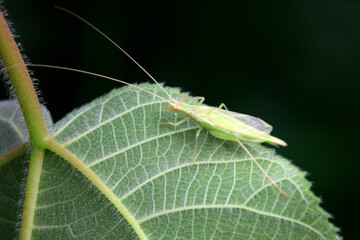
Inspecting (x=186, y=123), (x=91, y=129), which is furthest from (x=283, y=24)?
(x=91, y=129)

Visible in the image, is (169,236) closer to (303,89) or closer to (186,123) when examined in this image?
(186,123)

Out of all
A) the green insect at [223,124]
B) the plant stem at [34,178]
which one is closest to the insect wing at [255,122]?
the green insect at [223,124]

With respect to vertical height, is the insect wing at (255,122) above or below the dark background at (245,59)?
below

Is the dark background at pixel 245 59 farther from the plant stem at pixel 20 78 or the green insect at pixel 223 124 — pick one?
the plant stem at pixel 20 78

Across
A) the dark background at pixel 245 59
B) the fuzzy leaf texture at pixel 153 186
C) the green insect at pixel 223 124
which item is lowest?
the fuzzy leaf texture at pixel 153 186

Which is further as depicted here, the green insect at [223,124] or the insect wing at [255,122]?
the insect wing at [255,122]

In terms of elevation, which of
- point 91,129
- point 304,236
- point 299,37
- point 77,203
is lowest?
point 304,236

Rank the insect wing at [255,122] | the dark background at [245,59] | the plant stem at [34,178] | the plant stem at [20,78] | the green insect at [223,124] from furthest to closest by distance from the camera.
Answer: the dark background at [245,59], the insect wing at [255,122], the green insect at [223,124], the plant stem at [34,178], the plant stem at [20,78]
